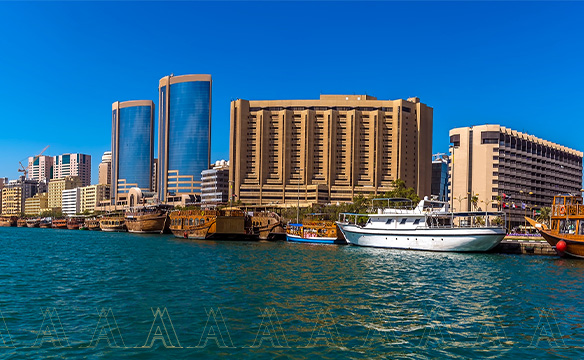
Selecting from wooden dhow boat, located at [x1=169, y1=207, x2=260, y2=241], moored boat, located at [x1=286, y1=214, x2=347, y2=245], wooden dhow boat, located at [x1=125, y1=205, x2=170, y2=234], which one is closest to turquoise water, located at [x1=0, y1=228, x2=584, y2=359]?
moored boat, located at [x1=286, y1=214, x2=347, y2=245]

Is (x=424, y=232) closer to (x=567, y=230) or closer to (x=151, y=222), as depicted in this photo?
(x=567, y=230)

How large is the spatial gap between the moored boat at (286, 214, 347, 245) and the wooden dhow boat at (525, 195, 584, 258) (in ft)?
116

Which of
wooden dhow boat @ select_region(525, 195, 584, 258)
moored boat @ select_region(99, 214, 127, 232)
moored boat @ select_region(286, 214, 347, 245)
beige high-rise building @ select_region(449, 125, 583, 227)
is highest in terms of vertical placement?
beige high-rise building @ select_region(449, 125, 583, 227)

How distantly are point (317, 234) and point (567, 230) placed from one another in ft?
139

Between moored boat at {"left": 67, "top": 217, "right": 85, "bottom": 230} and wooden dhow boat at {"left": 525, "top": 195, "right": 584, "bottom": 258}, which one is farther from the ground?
wooden dhow boat at {"left": 525, "top": 195, "right": 584, "bottom": 258}

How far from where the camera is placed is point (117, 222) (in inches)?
6127

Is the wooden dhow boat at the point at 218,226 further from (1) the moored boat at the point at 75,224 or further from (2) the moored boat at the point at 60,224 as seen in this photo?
(2) the moored boat at the point at 60,224

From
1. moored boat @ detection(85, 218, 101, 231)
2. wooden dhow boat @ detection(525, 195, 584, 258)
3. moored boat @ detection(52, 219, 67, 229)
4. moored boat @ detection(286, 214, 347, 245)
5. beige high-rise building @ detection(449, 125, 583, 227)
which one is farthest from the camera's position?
moored boat @ detection(52, 219, 67, 229)

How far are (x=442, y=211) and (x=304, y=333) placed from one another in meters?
55.7

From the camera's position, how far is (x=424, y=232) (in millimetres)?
70188

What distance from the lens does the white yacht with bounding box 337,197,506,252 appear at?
6688 centimetres

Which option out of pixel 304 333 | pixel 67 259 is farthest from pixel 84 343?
pixel 67 259

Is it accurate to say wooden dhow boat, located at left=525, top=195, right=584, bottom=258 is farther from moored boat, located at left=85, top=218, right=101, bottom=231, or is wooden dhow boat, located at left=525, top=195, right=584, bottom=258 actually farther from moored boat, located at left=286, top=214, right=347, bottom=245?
moored boat, located at left=85, top=218, right=101, bottom=231

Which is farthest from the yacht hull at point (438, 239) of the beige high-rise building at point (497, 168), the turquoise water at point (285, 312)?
the beige high-rise building at point (497, 168)
